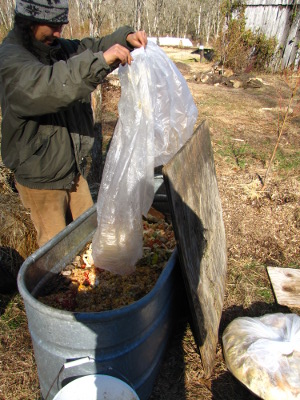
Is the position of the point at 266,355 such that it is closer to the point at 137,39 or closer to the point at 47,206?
the point at 47,206

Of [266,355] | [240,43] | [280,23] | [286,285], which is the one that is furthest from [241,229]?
[280,23]

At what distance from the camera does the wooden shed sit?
10.8 meters

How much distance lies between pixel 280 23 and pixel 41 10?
1188cm

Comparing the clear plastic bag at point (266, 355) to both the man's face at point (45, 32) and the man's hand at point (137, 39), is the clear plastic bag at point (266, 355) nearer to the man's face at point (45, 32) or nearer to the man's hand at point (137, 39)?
the man's hand at point (137, 39)

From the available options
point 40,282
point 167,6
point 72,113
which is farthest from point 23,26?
point 167,6

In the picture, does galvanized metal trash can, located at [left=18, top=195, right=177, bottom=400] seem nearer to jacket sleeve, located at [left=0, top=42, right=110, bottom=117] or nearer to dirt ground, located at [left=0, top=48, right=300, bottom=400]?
dirt ground, located at [left=0, top=48, right=300, bottom=400]

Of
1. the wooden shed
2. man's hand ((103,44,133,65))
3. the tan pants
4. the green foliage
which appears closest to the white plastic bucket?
the tan pants

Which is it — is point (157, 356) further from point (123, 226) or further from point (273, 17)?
point (273, 17)

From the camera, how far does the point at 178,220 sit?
162 cm

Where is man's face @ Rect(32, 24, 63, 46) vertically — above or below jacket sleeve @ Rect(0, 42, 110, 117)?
above

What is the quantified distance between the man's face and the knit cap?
2.3 inches

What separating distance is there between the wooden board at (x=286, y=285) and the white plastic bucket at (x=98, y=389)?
1.63 m

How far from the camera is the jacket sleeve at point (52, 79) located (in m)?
Answer: 1.44

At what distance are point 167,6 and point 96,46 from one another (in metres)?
28.8
